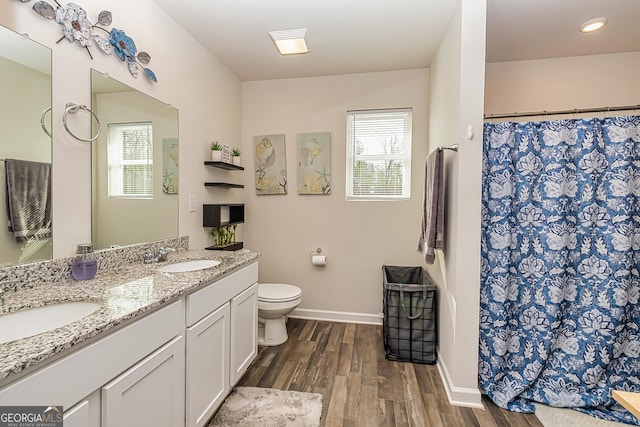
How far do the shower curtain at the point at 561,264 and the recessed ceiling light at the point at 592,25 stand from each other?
97cm

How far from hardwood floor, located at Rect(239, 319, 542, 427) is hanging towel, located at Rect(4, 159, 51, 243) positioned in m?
1.48

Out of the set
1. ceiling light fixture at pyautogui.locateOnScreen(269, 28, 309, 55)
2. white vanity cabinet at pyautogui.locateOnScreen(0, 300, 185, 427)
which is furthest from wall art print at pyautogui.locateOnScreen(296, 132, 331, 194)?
white vanity cabinet at pyautogui.locateOnScreen(0, 300, 185, 427)

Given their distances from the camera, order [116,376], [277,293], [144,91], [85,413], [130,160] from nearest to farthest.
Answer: [85,413] → [116,376] → [130,160] → [144,91] → [277,293]

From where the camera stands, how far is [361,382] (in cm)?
199

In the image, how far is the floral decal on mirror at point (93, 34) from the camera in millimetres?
1331

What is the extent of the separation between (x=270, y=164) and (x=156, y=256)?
158 cm

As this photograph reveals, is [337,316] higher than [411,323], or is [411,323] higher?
[411,323]

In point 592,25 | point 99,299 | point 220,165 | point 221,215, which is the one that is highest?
point 592,25

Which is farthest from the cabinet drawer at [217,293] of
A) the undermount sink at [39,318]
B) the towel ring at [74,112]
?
the towel ring at [74,112]

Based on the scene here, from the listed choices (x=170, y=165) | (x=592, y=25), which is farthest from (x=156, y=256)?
(x=592, y=25)

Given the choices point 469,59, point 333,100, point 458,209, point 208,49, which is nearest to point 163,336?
point 458,209

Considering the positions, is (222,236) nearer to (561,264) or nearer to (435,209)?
(435,209)

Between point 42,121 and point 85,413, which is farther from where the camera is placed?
point 42,121

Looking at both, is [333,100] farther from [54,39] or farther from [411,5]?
[54,39]
